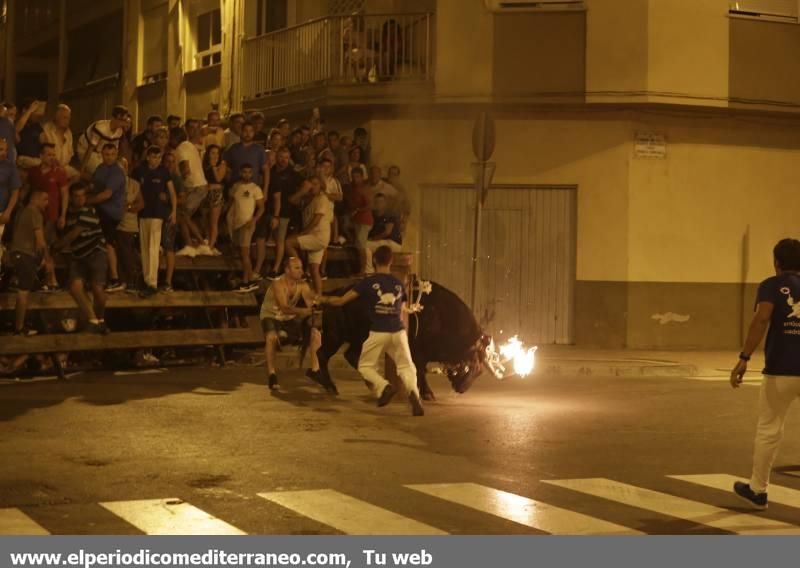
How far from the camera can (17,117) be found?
58.9 feet

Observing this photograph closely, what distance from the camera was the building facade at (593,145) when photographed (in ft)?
75.1

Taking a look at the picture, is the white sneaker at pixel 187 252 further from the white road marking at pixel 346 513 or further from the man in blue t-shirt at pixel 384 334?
the white road marking at pixel 346 513

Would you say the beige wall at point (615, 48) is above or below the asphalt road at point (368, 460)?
above

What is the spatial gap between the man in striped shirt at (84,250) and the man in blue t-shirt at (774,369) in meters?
9.59

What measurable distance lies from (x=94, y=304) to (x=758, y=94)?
12267mm

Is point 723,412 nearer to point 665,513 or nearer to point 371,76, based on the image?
point 665,513

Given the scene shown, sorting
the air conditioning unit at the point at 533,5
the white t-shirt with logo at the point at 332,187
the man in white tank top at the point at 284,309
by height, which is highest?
the air conditioning unit at the point at 533,5

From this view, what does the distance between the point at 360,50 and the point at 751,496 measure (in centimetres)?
1576

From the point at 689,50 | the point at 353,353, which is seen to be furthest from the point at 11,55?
the point at 353,353

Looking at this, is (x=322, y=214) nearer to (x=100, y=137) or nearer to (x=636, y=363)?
(x=100, y=137)

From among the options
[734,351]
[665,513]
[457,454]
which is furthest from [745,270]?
[665,513]

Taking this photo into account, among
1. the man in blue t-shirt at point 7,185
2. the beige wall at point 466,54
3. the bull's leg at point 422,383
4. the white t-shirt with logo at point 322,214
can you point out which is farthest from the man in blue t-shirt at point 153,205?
the beige wall at point 466,54

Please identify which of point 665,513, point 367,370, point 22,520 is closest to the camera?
point 22,520

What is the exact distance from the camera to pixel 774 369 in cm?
954
